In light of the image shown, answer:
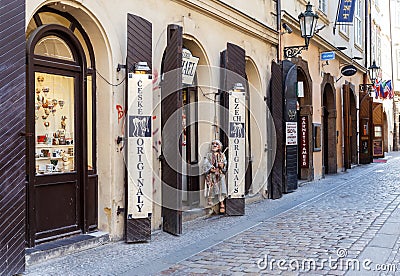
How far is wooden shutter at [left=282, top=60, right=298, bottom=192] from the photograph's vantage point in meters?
13.1

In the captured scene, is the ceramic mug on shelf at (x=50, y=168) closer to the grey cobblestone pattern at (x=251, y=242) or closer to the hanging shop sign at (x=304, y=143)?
the grey cobblestone pattern at (x=251, y=242)

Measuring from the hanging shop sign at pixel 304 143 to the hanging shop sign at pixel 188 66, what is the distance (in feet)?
23.0

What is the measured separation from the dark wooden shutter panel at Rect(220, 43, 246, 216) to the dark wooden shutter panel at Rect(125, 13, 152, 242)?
8.91 feet

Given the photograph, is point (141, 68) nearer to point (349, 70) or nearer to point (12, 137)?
point (12, 137)

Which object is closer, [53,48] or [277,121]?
[53,48]

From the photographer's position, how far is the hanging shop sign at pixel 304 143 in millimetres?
15750

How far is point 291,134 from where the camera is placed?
1356 centimetres

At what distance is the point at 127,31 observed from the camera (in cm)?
730

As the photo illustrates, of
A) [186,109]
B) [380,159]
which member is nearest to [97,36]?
[186,109]

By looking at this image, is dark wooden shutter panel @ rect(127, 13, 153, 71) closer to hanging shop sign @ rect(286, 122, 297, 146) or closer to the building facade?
the building facade

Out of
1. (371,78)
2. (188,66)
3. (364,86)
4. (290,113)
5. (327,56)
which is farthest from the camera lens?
(364,86)

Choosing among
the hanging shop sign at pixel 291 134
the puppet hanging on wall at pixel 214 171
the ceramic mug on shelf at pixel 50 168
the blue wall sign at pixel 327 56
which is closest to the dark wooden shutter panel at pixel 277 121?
the hanging shop sign at pixel 291 134

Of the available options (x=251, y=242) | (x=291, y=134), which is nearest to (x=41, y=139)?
(x=251, y=242)

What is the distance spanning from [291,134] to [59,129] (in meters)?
7.76
